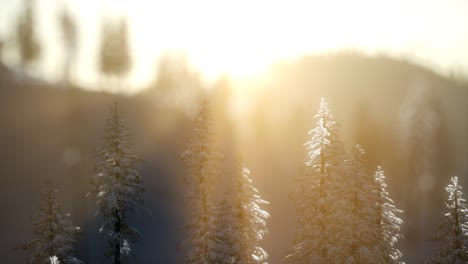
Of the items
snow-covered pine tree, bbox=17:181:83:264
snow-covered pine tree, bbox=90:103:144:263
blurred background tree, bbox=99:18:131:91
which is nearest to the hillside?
blurred background tree, bbox=99:18:131:91

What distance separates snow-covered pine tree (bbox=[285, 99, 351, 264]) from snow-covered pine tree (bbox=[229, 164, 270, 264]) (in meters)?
2.61

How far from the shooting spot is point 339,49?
17525cm

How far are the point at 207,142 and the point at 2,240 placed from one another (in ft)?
114

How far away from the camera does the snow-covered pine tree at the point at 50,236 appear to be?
28625 mm

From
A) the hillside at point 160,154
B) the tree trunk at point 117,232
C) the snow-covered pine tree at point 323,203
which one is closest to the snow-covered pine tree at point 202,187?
the tree trunk at point 117,232

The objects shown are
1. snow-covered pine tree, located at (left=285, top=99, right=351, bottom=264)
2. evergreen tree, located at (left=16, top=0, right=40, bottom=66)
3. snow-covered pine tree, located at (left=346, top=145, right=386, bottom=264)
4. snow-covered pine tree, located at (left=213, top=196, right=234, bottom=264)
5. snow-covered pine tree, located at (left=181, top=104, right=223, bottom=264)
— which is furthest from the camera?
evergreen tree, located at (left=16, top=0, right=40, bottom=66)

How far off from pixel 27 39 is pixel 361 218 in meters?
69.7

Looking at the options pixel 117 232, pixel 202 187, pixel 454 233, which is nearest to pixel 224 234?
pixel 202 187

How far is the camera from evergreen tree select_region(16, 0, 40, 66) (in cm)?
7650

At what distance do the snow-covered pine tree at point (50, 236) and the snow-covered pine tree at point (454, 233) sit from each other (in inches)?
902

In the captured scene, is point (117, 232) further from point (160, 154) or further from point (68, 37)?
point (68, 37)

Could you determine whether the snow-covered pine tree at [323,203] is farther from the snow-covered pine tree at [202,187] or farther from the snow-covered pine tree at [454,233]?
the snow-covered pine tree at [454,233]

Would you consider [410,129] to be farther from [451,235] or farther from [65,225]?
[65,225]

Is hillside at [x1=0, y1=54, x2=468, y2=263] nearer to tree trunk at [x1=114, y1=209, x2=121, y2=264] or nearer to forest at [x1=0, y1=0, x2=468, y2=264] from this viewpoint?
forest at [x1=0, y1=0, x2=468, y2=264]
